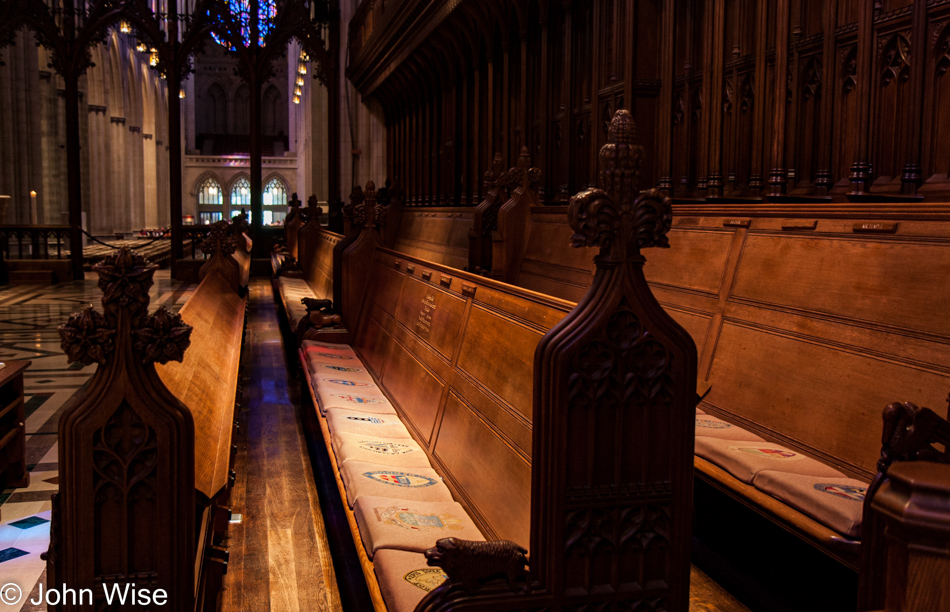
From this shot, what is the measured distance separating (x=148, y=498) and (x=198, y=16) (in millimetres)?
13057

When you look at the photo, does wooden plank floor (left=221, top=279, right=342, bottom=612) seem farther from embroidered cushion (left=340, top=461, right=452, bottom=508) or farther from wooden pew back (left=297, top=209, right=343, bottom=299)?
wooden pew back (left=297, top=209, right=343, bottom=299)

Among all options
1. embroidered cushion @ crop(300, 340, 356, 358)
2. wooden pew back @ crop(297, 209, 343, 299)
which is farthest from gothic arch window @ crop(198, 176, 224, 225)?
embroidered cushion @ crop(300, 340, 356, 358)

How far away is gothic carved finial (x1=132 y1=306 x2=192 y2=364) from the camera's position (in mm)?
1591

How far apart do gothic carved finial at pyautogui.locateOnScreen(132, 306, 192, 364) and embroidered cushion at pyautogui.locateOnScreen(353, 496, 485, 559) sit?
67cm

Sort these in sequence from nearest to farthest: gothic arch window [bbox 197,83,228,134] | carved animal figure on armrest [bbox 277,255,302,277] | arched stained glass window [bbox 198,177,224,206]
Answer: carved animal figure on armrest [bbox 277,255,302,277], arched stained glass window [bbox 198,177,224,206], gothic arch window [bbox 197,83,228,134]

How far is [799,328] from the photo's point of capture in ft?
8.32

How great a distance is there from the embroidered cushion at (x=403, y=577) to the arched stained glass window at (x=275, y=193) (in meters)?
43.6

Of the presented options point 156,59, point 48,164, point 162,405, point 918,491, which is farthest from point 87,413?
point 48,164

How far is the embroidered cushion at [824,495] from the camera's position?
1709 millimetres

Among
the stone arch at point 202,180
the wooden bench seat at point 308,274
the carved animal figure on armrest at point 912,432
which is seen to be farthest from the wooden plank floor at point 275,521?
the stone arch at point 202,180

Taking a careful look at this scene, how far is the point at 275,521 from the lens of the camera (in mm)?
2977

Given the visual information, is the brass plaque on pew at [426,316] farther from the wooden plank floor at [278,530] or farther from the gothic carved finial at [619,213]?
the gothic carved finial at [619,213]

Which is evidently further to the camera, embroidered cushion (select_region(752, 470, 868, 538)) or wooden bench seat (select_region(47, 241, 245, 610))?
embroidered cushion (select_region(752, 470, 868, 538))

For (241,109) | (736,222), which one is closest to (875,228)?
(736,222)
